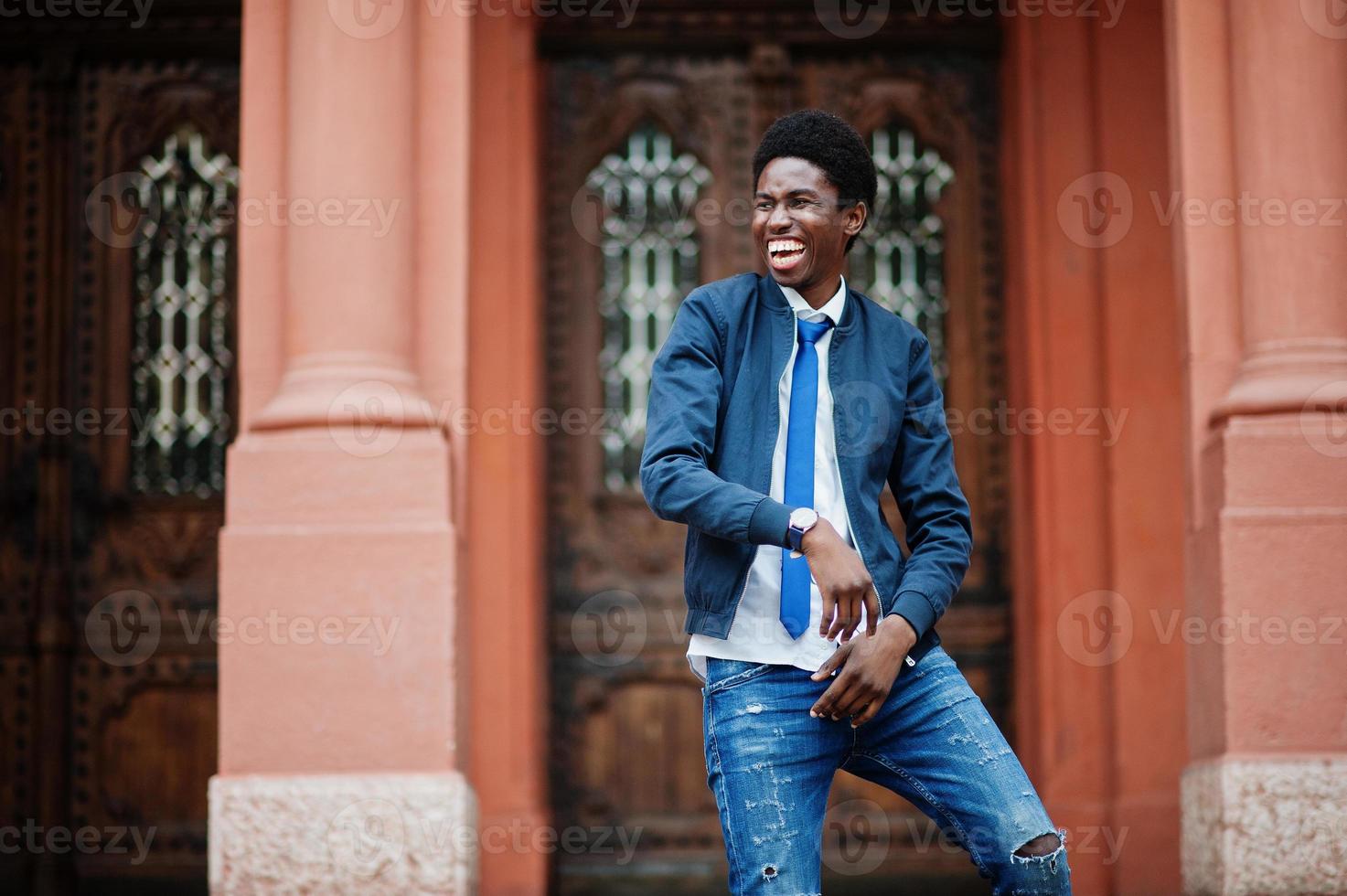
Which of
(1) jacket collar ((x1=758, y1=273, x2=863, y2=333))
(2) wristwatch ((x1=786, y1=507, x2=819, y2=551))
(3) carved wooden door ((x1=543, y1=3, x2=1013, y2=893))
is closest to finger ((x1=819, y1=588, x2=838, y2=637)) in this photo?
(2) wristwatch ((x1=786, y1=507, x2=819, y2=551))

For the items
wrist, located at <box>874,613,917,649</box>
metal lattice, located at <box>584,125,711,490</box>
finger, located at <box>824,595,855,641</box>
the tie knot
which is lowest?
wrist, located at <box>874,613,917,649</box>

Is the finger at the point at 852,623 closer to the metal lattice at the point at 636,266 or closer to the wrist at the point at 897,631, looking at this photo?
the wrist at the point at 897,631

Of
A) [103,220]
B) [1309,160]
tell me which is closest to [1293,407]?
[1309,160]

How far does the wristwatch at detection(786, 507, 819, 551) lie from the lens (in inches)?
119

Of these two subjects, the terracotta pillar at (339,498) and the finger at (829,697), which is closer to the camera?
the finger at (829,697)

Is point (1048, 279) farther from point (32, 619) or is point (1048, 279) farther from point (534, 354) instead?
point (32, 619)

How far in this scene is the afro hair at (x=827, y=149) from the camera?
339cm

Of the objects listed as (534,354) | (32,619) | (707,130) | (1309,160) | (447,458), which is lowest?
(32,619)

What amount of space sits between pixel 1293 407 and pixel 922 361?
9.17 feet

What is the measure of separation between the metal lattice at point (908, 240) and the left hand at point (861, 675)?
4.97 metres

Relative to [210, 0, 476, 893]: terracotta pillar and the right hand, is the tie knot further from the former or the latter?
[210, 0, 476, 893]: terracotta pillar

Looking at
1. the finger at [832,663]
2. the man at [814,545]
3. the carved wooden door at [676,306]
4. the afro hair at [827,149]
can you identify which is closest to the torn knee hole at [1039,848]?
the man at [814,545]

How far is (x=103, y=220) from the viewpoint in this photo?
7996 mm

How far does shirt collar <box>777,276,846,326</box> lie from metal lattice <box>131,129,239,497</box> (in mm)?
5056
